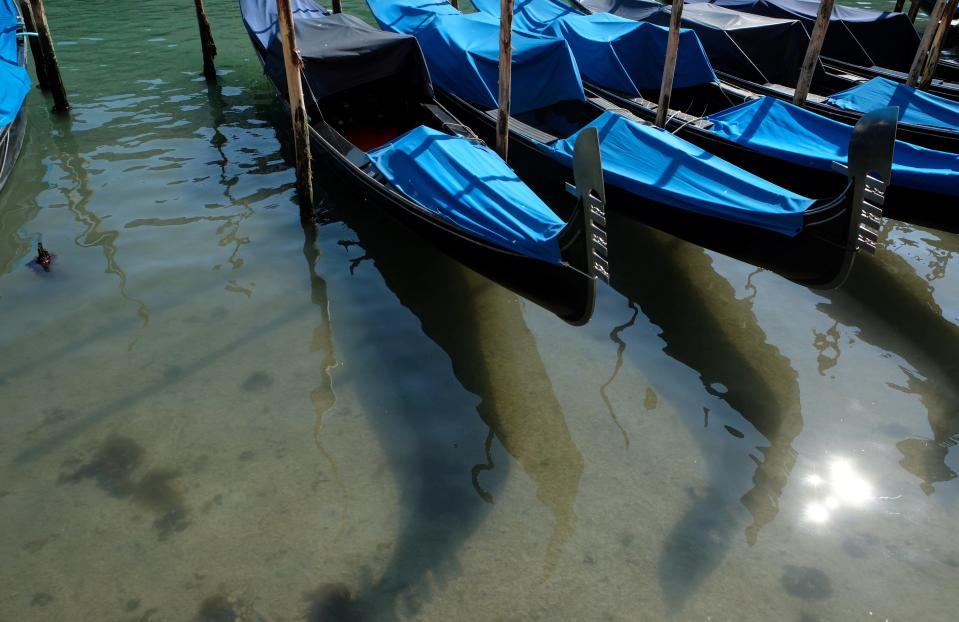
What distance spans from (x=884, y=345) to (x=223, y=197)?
6.57 m

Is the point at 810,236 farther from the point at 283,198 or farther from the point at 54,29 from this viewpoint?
the point at 54,29

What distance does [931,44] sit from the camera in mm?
8812

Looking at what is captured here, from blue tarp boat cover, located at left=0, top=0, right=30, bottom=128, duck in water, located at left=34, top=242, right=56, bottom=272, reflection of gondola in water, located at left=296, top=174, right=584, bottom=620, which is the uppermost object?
blue tarp boat cover, located at left=0, top=0, right=30, bottom=128

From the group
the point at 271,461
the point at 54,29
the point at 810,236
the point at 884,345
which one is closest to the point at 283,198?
the point at 271,461

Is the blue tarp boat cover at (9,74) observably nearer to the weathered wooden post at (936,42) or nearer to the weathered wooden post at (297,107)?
the weathered wooden post at (297,107)

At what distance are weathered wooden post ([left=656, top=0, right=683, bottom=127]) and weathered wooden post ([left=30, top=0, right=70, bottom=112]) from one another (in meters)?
7.61

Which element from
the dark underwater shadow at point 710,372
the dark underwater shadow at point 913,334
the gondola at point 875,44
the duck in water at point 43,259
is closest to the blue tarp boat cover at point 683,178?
the dark underwater shadow at point 710,372

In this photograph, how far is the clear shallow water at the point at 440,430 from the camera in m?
3.66

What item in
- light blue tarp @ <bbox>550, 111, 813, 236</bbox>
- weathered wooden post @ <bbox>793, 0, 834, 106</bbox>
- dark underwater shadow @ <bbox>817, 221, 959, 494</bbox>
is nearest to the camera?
dark underwater shadow @ <bbox>817, 221, 959, 494</bbox>

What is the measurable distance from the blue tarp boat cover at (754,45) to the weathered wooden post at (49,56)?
346 inches

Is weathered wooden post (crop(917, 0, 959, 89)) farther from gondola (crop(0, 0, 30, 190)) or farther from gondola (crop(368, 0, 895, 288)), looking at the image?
gondola (crop(0, 0, 30, 190))

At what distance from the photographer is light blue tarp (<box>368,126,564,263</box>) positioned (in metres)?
4.98

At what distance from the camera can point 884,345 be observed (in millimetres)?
5512

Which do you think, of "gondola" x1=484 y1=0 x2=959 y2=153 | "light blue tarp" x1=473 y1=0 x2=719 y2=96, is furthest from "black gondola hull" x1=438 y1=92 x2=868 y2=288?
"light blue tarp" x1=473 y1=0 x2=719 y2=96
